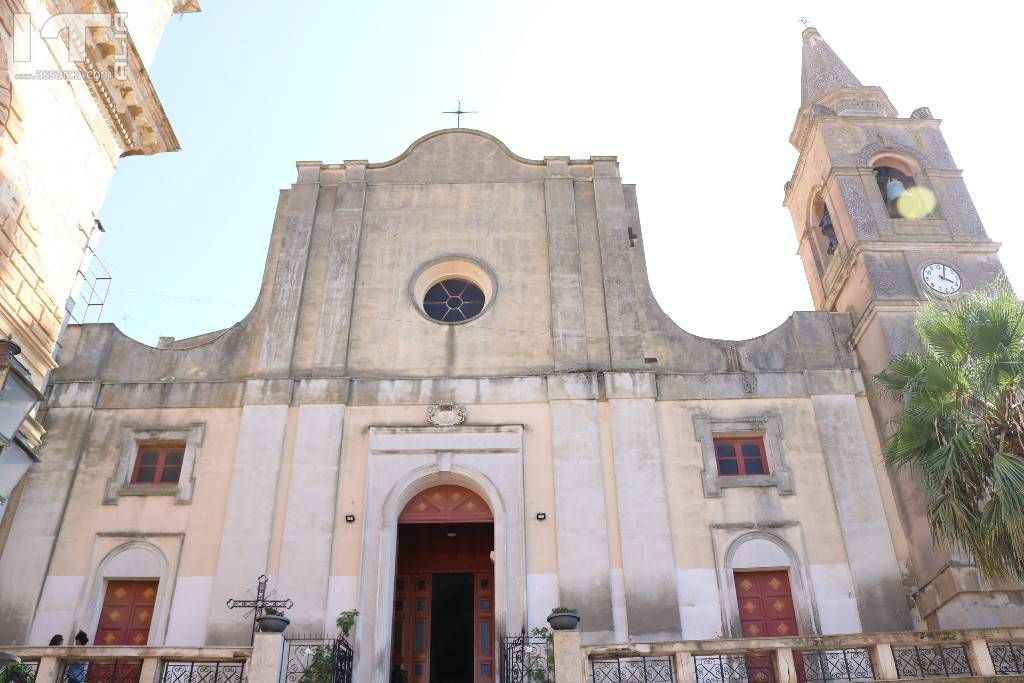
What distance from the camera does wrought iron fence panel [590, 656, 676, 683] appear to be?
12430mm

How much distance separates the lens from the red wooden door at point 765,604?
15.4 metres

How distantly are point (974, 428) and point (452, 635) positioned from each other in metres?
11.8

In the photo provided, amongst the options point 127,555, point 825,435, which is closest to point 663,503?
point 825,435

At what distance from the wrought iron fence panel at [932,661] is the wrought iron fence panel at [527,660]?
4.96 metres

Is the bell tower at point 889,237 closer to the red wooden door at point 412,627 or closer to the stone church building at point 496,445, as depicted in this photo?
the stone church building at point 496,445

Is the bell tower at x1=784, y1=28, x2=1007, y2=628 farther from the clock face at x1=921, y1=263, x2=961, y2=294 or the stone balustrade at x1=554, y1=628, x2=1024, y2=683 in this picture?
the stone balustrade at x1=554, y1=628, x2=1024, y2=683

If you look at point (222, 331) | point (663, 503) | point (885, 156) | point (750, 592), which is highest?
point (885, 156)

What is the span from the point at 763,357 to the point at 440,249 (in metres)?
7.41

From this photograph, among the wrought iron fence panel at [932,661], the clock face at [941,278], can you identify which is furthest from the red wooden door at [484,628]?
the clock face at [941,278]

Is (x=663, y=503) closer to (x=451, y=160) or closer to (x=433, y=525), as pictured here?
(x=433, y=525)

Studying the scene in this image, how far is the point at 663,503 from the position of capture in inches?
630

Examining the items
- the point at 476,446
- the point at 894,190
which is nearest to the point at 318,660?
the point at 476,446

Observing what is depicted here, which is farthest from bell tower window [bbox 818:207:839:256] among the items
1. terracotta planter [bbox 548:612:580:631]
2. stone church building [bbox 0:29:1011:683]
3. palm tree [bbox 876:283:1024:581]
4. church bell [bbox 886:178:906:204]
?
terracotta planter [bbox 548:612:580:631]

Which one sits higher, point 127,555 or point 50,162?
point 50,162
